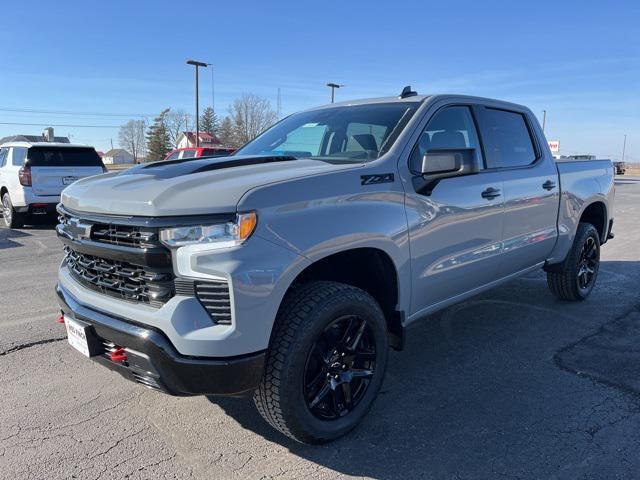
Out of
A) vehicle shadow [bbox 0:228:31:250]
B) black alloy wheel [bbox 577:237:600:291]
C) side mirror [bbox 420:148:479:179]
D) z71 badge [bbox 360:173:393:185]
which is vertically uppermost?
side mirror [bbox 420:148:479:179]

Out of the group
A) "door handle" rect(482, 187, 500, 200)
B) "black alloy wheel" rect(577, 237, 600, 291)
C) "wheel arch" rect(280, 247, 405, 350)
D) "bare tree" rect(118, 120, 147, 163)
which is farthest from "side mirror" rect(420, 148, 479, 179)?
"bare tree" rect(118, 120, 147, 163)

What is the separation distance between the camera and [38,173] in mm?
10070

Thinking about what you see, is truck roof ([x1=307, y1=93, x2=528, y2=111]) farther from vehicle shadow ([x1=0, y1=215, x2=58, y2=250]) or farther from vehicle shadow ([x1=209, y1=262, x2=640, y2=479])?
vehicle shadow ([x1=0, y1=215, x2=58, y2=250])

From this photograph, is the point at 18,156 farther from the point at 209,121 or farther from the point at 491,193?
the point at 209,121

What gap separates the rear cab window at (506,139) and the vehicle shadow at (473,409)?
4.83ft

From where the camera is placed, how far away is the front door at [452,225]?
3.22 meters

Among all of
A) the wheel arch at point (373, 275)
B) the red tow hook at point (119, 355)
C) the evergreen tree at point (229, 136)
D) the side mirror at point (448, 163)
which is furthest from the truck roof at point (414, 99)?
the evergreen tree at point (229, 136)

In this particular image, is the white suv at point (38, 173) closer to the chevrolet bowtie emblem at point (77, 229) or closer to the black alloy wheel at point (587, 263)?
the chevrolet bowtie emblem at point (77, 229)

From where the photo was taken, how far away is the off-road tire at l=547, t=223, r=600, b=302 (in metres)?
5.20

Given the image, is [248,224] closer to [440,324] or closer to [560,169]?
[440,324]

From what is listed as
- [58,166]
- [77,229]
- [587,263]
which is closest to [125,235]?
[77,229]

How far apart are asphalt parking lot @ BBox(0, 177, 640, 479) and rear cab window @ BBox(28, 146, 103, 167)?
6.61m

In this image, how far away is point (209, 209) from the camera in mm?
2342

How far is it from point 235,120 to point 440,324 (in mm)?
54118
